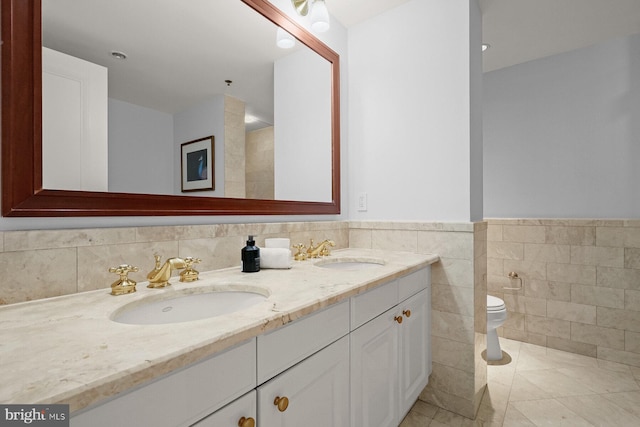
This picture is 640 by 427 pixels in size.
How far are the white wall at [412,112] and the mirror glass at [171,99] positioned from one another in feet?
1.43

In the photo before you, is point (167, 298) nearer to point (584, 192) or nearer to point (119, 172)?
point (119, 172)

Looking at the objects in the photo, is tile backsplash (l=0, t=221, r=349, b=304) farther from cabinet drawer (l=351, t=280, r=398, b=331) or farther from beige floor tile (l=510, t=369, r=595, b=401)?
beige floor tile (l=510, t=369, r=595, b=401)

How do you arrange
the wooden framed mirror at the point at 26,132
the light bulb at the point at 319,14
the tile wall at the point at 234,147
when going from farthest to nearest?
the light bulb at the point at 319,14
the tile wall at the point at 234,147
the wooden framed mirror at the point at 26,132

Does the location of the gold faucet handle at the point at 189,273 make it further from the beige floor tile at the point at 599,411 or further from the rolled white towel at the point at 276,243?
the beige floor tile at the point at 599,411

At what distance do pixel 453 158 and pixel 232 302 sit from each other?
4.55 feet

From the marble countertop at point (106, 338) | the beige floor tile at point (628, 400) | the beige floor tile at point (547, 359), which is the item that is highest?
the marble countertop at point (106, 338)

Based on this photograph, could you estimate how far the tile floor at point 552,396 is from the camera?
5.48 ft

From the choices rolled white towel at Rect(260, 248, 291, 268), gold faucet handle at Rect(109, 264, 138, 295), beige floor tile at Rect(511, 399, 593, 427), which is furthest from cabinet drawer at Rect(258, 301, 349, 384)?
beige floor tile at Rect(511, 399, 593, 427)

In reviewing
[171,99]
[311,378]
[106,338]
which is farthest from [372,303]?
[171,99]

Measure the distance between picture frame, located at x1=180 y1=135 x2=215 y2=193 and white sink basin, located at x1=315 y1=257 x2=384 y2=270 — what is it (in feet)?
2.26

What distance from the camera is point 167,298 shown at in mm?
967

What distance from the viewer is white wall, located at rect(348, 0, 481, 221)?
5.70 ft

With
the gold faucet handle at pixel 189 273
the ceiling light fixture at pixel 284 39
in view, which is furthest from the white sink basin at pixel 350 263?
the ceiling light fixture at pixel 284 39

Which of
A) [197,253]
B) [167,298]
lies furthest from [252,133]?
[167,298]
